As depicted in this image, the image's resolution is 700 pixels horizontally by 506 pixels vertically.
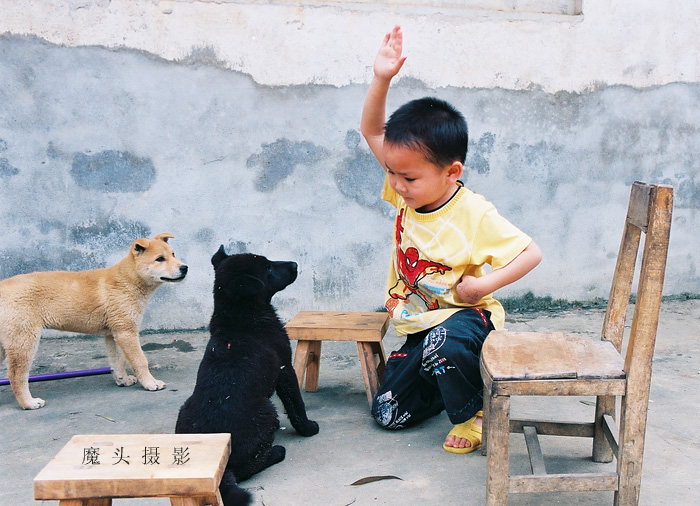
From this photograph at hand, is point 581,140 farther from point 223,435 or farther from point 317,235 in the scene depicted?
point 223,435

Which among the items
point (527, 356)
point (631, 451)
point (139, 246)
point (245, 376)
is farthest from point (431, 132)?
point (139, 246)

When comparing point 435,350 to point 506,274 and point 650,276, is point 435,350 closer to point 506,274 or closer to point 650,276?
point 506,274

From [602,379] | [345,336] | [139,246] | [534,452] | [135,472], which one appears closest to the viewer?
[135,472]

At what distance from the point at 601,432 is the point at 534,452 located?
0.35 metres

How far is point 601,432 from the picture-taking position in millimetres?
2496

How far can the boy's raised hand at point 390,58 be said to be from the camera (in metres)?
2.64

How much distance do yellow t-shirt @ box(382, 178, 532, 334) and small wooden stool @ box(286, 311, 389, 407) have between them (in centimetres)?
25

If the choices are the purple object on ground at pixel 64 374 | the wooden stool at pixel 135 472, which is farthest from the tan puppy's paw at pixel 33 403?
the wooden stool at pixel 135 472

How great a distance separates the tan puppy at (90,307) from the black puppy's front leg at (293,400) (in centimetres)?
106

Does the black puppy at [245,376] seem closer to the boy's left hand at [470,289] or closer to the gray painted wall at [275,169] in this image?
the boy's left hand at [470,289]

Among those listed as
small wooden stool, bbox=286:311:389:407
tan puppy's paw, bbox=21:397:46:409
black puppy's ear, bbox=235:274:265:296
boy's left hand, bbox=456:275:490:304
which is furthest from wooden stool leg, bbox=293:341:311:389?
tan puppy's paw, bbox=21:397:46:409

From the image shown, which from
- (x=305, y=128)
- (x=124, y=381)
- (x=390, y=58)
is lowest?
(x=124, y=381)

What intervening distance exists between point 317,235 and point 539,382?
9.18 feet

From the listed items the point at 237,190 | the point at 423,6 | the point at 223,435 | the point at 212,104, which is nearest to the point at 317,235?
the point at 237,190
